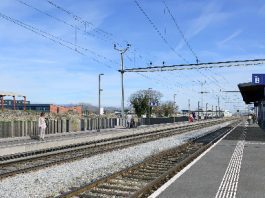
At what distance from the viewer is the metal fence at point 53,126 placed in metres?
31.0

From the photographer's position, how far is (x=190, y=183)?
1071 centimetres

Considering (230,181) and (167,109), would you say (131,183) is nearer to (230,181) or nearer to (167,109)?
(230,181)

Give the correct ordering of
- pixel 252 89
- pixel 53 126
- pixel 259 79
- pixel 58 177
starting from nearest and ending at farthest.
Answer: pixel 58 177 → pixel 259 79 → pixel 53 126 → pixel 252 89

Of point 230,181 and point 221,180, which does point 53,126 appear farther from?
point 230,181

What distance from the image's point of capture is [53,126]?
123 feet

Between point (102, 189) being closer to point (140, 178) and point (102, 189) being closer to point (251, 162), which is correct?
point (140, 178)

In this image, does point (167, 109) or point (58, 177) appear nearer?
point (58, 177)

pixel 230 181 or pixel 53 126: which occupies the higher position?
pixel 53 126

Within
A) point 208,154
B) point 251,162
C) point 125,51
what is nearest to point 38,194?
point 251,162

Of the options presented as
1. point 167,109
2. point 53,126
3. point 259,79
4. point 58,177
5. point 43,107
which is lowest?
point 58,177

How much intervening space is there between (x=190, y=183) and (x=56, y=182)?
11.2 ft

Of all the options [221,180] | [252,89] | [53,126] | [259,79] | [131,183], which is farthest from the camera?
[252,89]

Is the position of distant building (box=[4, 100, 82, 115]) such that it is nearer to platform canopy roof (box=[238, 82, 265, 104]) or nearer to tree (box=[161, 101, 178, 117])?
tree (box=[161, 101, 178, 117])

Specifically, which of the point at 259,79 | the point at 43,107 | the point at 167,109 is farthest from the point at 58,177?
the point at 167,109
